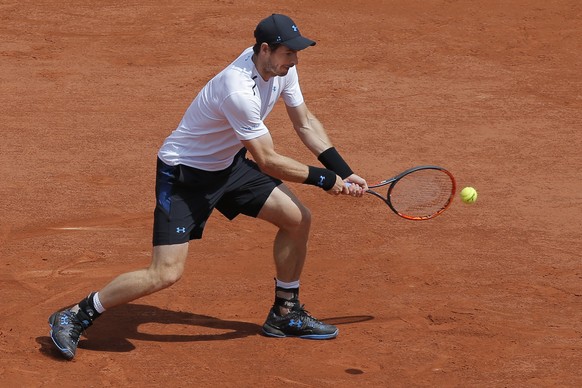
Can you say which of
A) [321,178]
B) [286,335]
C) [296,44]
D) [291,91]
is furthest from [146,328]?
[296,44]

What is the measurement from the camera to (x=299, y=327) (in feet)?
26.3

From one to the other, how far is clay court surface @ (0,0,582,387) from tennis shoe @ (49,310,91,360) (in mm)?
115

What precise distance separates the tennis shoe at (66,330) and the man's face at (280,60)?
2171 mm

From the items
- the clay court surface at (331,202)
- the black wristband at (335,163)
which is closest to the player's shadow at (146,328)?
the clay court surface at (331,202)

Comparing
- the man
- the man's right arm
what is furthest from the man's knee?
the man's right arm

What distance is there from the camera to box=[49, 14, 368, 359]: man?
24.2 feet

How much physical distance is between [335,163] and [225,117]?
95cm

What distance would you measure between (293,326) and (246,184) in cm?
110

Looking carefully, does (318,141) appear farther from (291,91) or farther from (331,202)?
(331,202)

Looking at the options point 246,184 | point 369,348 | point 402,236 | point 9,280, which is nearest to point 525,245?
point 402,236

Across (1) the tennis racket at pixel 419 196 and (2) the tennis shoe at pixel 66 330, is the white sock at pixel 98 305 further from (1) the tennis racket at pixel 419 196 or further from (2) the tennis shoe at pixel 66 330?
(1) the tennis racket at pixel 419 196

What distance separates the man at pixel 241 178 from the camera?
7383 millimetres

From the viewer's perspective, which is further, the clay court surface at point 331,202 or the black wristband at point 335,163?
the black wristband at point 335,163

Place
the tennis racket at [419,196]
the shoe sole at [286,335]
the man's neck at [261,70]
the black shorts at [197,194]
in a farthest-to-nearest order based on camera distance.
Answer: the tennis racket at [419,196]
the shoe sole at [286,335]
the black shorts at [197,194]
the man's neck at [261,70]
